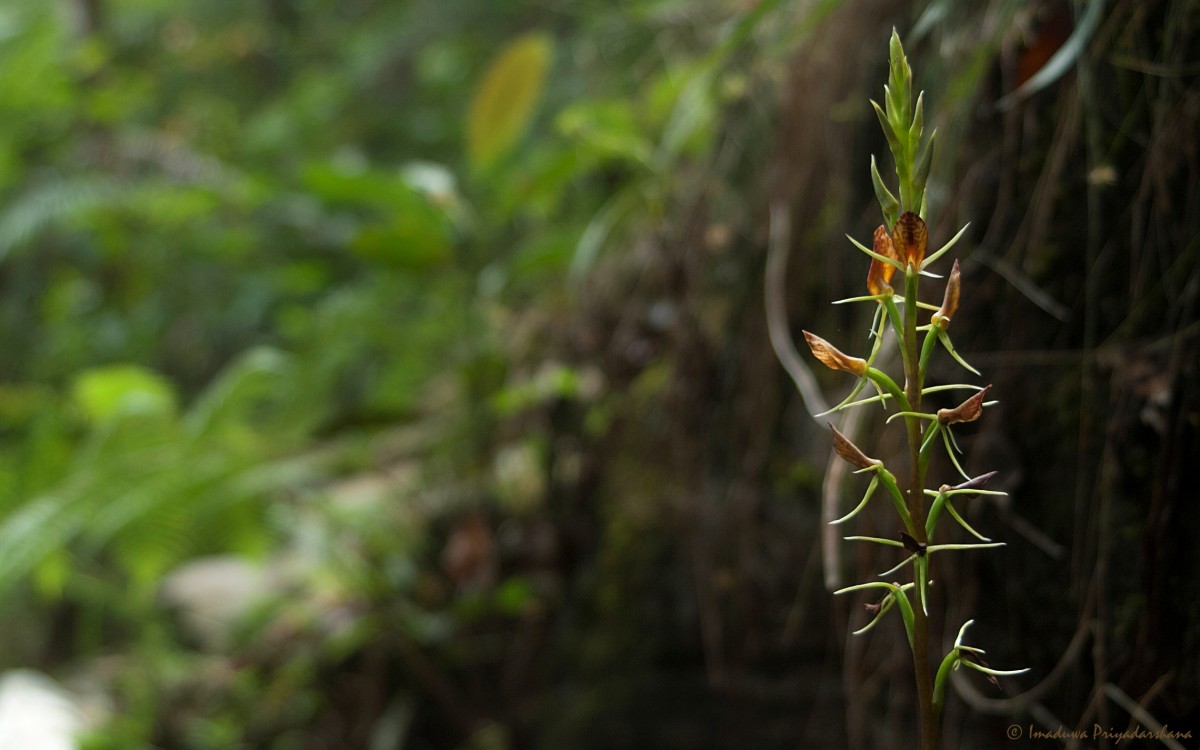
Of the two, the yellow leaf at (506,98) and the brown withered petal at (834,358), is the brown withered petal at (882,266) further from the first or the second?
the yellow leaf at (506,98)

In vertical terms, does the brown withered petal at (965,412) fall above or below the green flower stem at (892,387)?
below

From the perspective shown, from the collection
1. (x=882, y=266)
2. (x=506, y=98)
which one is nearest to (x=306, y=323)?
(x=506, y=98)

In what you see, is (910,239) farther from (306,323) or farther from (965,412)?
(306,323)

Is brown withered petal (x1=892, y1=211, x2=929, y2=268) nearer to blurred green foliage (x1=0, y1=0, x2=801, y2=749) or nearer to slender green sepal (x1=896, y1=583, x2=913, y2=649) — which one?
slender green sepal (x1=896, y1=583, x2=913, y2=649)

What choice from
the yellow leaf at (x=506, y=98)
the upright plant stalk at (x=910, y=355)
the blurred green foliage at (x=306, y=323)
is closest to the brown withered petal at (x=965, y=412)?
the upright plant stalk at (x=910, y=355)

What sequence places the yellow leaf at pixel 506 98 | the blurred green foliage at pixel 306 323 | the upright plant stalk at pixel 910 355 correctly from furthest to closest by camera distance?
the yellow leaf at pixel 506 98 < the blurred green foliage at pixel 306 323 < the upright plant stalk at pixel 910 355

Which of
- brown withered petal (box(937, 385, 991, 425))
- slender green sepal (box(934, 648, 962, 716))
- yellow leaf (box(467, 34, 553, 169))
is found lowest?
slender green sepal (box(934, 648, 962, 716))

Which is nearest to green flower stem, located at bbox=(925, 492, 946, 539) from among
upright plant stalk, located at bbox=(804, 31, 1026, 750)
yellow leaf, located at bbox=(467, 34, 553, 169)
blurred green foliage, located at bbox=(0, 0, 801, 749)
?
upright plant stalk, located at bbox=(804, 31, 1026, 750)

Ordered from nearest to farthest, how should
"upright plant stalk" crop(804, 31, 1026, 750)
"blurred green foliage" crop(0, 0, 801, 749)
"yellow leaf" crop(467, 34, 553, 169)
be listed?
"upright plant stalk" crop(804, 31, 1026, 750) < "blurred green foliage" crop(0, 0, 801, 749) < "yellow leaf" crop(467, 34, 553, 169)
